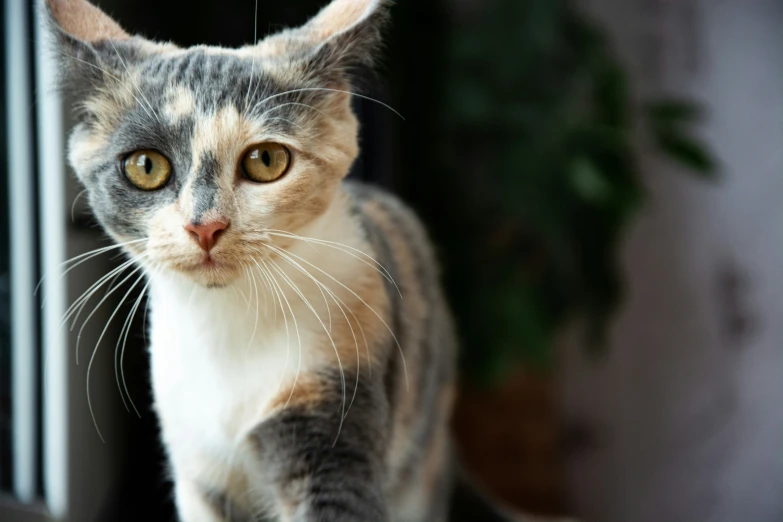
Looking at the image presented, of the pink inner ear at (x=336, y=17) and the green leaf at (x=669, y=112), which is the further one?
the green leaf at (x=669, y=112)

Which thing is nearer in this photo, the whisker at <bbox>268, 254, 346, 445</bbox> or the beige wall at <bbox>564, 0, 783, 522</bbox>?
the whisker at <bbox>268, 254, 346, 445</bbox>

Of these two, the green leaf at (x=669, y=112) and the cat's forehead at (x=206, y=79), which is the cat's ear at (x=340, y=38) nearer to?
the cat's forehead at (x=206, y=79)

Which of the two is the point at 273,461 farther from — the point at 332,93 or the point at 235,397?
the point at 332,93

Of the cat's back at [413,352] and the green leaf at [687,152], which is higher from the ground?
the green leaf at [687,152]

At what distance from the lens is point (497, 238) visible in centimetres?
152

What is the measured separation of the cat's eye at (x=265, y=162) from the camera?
0.57 m

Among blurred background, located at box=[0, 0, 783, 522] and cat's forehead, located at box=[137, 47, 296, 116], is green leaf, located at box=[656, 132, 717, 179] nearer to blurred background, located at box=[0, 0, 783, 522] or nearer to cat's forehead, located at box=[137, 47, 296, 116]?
blurred background, located at box=[0, 0, 783, 522]

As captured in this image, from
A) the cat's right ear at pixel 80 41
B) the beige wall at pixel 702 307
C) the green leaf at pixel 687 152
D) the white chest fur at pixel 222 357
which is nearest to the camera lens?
the cat's right ear at pixel 80 41

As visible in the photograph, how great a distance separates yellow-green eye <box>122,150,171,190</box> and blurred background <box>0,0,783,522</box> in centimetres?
9

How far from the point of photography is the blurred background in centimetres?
68

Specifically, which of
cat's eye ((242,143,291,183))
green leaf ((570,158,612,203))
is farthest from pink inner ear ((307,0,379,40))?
green leaf ((570,158,612,203))

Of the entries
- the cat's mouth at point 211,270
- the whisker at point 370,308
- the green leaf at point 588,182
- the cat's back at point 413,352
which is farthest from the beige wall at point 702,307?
the cat's mouth at point 211,270

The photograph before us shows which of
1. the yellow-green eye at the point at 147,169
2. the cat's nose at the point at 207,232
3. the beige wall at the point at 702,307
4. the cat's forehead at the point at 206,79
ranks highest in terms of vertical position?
the cat's forehead at the point at 206,79

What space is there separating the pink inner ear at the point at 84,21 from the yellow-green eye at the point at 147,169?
0.10m
